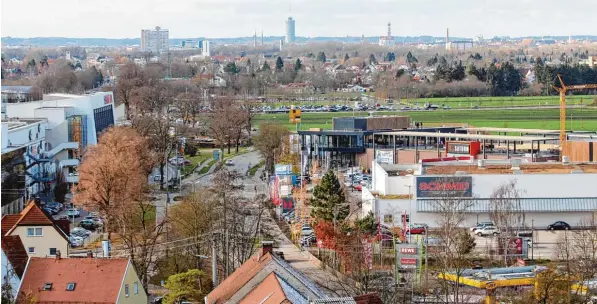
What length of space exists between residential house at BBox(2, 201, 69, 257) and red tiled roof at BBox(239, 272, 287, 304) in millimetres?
9056

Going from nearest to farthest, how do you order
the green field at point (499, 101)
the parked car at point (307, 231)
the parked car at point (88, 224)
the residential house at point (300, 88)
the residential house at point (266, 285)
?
the residential house at point (266, 285) → the parked car at point (307, 231) → the parked car at point (88, 224) → the green field at point (499, 101) → the residential house at point (300, 88)

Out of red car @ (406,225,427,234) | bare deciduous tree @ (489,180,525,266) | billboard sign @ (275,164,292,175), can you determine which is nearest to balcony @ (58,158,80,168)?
billboard sign @ (275,164,292,175)

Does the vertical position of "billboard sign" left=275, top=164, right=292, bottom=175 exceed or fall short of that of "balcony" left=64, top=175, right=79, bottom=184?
it exceeds it

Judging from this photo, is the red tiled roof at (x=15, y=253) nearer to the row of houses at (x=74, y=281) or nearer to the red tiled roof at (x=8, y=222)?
the row of houses at (x=74, y=281)

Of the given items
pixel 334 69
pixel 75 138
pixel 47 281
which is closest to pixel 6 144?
pixel 75 138

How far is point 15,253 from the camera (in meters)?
19.8

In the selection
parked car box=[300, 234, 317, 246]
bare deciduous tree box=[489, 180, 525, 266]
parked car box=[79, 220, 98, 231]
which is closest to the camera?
bare deciduous tree box=[489, 180, 525, 266]

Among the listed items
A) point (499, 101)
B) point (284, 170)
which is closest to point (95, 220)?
point (284, 170)

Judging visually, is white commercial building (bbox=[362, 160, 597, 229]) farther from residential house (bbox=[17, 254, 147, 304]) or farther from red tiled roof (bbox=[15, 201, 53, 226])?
residential house (bbox=[17, 254, 147, 304])

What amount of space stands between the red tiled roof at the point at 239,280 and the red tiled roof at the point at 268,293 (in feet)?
2.40

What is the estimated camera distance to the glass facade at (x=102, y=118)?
142ft

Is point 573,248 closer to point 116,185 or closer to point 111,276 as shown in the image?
point 111,276

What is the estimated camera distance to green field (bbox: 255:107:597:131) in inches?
2242

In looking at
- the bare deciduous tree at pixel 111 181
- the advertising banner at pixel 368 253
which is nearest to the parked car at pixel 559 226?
the advertising banner at pixel 368 253
